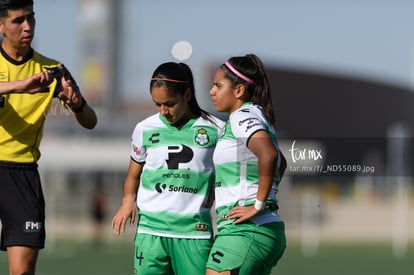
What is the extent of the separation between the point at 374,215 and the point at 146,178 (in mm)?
38191

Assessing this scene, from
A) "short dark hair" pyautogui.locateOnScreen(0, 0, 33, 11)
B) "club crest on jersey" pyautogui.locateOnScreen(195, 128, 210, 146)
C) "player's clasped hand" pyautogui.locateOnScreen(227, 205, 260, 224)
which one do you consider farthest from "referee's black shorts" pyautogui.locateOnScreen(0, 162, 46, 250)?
"player's clasped hand" pyautogui.locateOnScreen(227, 205, 260, 224)

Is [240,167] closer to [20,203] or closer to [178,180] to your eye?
[178,180]

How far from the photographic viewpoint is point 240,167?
808 centimetres

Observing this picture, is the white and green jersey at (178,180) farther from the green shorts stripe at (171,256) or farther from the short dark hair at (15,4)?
the short dark hair at (15,4)

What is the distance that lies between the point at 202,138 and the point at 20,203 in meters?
1.34

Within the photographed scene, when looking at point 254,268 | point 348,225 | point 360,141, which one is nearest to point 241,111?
point 254,268

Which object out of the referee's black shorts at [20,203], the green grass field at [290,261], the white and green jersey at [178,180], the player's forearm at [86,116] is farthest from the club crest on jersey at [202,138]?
the green grass field at [290,261]

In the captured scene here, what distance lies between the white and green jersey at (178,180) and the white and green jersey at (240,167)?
58cm

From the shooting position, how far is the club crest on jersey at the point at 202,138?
8805 mm

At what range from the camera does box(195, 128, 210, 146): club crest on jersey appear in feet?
28.9

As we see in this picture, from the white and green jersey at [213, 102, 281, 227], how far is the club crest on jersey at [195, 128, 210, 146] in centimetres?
61

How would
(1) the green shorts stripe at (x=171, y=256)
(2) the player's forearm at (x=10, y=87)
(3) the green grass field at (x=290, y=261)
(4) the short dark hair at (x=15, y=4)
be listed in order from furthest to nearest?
(3) the green grass field at (x=290, y=261), (1) the green shorts stripe at (x=171, y=256), (4) the short dark hair at (x=15, y=4), (2) the player's forearm at (x=10, y=87)

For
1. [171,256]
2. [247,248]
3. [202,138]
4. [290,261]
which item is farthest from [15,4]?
[290,261]

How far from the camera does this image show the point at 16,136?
842 centimetres
